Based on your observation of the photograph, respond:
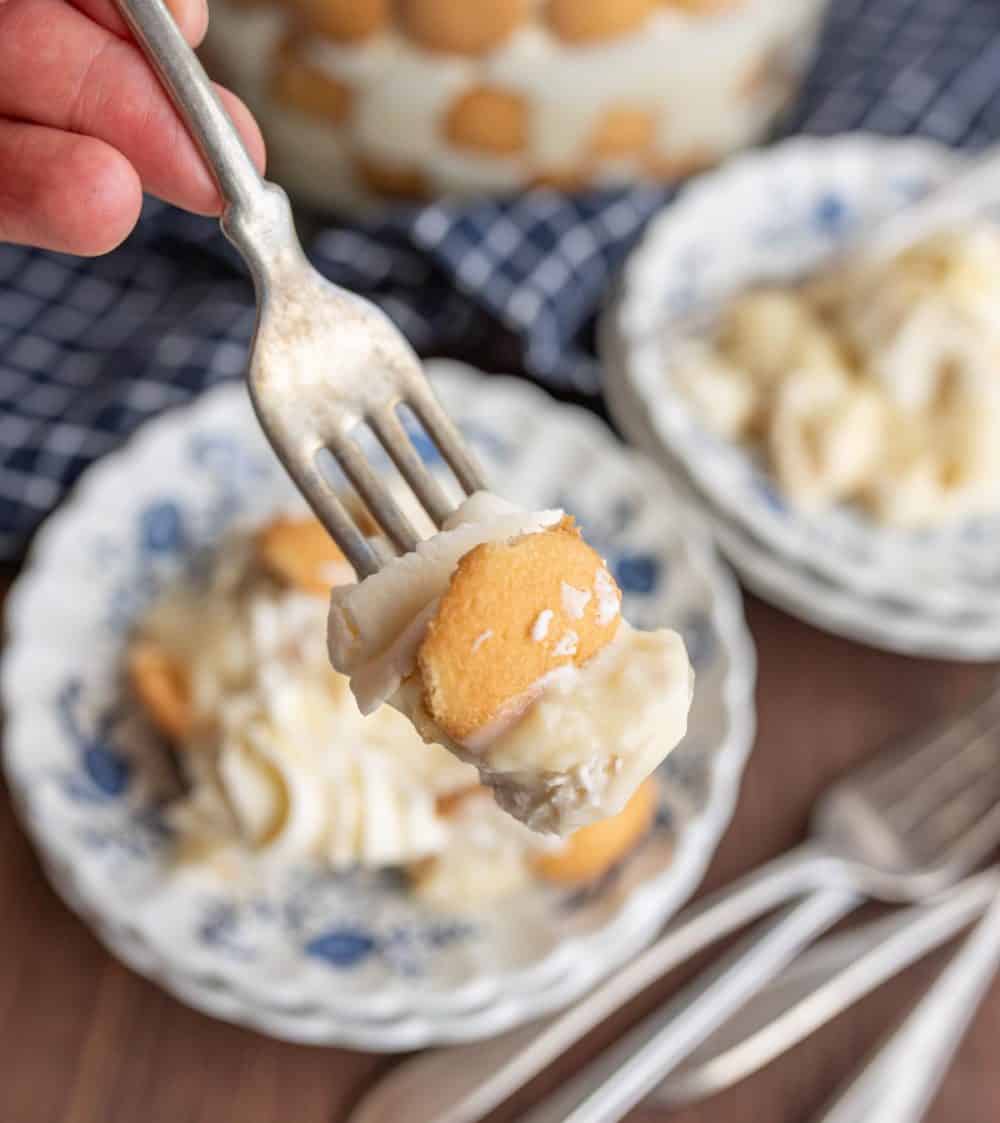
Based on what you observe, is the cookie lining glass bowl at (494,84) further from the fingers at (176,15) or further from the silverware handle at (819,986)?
the silverware handle at (819,986)

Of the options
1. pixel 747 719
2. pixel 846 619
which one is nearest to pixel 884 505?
pixel 846 619

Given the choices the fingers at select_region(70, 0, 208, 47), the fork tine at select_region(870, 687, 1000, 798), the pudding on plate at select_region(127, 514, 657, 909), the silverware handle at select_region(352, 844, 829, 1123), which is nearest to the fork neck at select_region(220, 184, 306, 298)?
the fingers at select_region(70, 0, 208, 47)

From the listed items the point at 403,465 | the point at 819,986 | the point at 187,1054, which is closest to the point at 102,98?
the point at 403,465

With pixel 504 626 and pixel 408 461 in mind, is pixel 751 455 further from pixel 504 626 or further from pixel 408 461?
pixel 504 626

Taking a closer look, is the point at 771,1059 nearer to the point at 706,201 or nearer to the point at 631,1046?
the point at 631,1046

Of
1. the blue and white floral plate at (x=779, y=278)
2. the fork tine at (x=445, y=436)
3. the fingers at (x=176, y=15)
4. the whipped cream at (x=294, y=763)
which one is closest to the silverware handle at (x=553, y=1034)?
the whipped cream at (x=294, y=763)

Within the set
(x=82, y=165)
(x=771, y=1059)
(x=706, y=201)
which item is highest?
(x=82, y=165)
